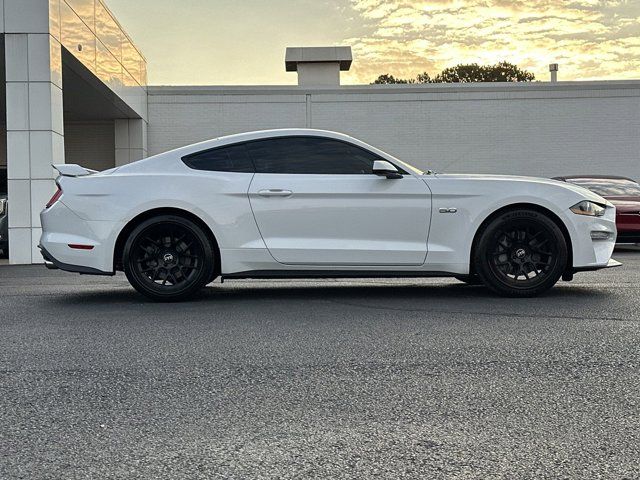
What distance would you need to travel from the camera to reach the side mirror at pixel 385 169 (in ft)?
21.2

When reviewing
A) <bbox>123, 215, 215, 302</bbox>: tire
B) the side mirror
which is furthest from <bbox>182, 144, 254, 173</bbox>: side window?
the side mirror

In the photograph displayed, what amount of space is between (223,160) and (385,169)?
4.89ft

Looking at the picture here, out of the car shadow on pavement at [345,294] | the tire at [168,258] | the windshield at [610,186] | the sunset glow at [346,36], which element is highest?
the sunset glow at [346,36]

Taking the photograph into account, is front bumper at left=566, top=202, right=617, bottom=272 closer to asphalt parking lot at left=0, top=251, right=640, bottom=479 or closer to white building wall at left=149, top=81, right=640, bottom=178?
asphalt parking lot at left=0, top=251, right=640, bottom=479

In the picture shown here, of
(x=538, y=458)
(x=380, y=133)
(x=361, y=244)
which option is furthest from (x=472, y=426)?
(x=380, y=133)

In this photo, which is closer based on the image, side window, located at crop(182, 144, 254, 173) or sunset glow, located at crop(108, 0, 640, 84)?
side window, located at crop(182, 144, 254, 173)

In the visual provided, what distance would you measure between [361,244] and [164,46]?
1895 cm

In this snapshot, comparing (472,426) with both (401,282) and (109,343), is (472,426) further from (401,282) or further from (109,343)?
(401,282)

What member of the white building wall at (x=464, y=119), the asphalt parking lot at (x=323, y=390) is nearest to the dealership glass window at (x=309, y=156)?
the asphalt parking lot at (x=323, y=390)

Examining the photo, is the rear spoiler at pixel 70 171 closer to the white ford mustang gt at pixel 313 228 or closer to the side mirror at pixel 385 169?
the white ford mustang gt at pixel 313 228

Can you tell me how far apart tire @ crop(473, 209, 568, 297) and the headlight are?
0.27 m

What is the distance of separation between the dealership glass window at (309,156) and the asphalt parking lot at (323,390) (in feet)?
4.22

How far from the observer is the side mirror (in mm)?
6461

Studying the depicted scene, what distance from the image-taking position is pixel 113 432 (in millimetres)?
3020
